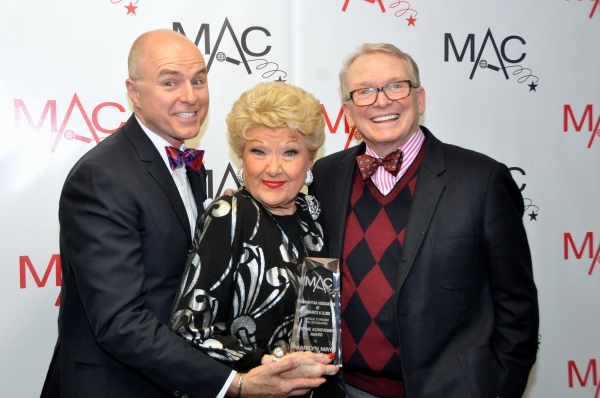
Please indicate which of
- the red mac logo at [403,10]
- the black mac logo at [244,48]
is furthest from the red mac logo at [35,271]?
the red mac logo at [403,10]

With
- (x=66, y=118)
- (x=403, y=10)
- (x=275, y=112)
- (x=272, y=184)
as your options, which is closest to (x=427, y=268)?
(x=272, y=184)

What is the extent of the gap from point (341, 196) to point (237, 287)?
633 mm

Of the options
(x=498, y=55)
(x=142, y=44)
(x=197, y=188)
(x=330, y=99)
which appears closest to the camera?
(x=142, y=44)

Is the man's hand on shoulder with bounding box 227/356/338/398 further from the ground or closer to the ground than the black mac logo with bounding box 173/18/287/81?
closer to the ground

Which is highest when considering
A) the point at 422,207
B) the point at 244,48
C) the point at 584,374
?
the point at 244,48

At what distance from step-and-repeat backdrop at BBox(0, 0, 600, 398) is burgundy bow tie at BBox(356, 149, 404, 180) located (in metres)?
0.95

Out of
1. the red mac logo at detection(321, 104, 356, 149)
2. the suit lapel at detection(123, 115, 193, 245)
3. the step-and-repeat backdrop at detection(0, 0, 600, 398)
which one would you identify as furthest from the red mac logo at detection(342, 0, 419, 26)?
the suit lapel at detection(123, 115, 193, 245)

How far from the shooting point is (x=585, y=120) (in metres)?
3.45

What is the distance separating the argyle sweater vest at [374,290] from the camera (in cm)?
214

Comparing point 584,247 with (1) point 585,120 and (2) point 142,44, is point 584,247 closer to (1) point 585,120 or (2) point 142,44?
(1) point 585,120

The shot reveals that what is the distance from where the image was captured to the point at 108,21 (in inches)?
114

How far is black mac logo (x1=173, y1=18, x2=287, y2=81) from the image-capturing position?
9.87ft

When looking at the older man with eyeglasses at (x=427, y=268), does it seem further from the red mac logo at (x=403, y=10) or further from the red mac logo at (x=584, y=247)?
the red mac logo at (x=584, y=247)

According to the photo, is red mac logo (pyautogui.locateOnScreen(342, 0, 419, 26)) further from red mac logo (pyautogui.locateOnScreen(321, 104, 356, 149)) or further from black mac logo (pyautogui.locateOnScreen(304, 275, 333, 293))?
black mac logo (pyautogui.locateOnScreen(304, 275, 333, 293))
